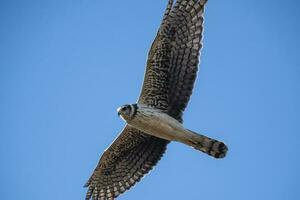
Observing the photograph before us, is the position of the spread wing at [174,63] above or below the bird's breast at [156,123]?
above

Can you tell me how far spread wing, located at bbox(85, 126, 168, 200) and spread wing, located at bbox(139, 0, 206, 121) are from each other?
105 cm

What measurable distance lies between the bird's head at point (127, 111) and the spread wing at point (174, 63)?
541 mm

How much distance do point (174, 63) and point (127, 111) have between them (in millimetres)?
1378

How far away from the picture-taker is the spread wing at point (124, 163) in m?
12.6

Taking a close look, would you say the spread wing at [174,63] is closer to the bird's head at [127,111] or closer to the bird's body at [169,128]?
the bird's body at [169,128]

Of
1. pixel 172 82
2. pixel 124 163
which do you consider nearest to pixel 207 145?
pixel 172 82

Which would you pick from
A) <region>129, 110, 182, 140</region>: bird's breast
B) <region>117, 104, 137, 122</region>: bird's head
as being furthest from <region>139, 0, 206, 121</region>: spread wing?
<region>117, 104, 137, 122</region>: bird's head

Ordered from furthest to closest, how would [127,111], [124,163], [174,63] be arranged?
[124,163], [174,63], [127,111]

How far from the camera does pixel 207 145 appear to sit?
37.3ft

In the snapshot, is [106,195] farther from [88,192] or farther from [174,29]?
[174,29]

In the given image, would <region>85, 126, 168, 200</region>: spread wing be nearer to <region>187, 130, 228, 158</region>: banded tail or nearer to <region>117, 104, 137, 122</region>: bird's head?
<region>117, 104, 137, 122</region>: bird's head

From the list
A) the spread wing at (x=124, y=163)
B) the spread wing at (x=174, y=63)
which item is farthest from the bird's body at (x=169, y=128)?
the spread wing at (x=124, y=163)

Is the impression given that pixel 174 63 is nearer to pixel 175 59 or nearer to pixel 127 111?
pixel 175 59

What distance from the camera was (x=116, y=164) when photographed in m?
13.1
